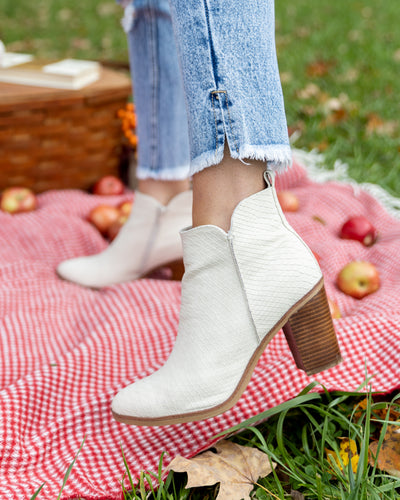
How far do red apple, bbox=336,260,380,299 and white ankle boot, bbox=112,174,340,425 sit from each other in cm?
56

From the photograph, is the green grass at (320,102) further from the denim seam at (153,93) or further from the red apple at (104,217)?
the red apple at (104,217)

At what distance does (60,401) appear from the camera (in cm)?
121

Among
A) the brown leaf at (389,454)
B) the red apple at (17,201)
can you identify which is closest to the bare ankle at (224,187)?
the brown leaf at (389,454)

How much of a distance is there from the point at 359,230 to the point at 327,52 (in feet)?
8.38

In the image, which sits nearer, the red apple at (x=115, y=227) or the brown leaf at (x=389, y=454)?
the brown leaf at (x=389, y=454)

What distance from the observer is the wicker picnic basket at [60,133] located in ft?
6.90

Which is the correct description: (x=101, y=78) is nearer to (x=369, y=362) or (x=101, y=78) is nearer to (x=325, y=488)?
(x=369, y=362)

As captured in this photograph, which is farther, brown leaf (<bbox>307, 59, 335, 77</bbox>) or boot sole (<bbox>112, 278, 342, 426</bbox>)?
brown leaf (<bbox>307, 59, 335, 77</bbox>)

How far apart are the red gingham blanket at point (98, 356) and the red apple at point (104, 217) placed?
0.17ft

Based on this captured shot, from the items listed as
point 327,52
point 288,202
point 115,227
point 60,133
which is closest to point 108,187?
point 60,133

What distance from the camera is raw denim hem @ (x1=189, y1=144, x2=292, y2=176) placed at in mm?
950

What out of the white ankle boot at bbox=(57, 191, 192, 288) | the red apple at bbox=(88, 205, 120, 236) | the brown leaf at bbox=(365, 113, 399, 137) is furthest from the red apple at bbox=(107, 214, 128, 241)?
the brown leaf at bbox=(365, 113, 399, 137)

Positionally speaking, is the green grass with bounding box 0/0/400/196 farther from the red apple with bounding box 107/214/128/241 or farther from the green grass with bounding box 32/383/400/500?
the green grass with bounding box 32/383/400/500

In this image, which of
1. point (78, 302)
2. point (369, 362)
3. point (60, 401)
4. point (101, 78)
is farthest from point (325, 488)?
point (101, 78)
